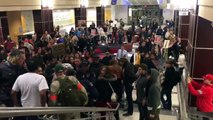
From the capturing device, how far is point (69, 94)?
3660mm

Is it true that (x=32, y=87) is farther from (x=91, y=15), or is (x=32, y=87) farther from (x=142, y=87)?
(x=91, y=15)

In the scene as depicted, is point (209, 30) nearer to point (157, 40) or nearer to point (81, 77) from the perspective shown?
point (81, 77)

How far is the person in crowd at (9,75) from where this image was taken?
452cm

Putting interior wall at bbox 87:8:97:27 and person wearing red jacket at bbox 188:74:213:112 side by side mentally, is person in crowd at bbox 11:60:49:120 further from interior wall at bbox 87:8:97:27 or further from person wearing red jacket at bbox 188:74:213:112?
interior wall at bbox 87:8:97:27

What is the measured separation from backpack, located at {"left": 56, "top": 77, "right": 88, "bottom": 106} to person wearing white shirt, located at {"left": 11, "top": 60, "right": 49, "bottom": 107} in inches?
11.4

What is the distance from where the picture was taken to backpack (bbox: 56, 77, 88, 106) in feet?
12.0

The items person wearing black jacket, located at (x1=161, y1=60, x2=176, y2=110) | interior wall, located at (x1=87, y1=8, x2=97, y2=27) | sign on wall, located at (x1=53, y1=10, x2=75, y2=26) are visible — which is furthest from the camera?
interior wall, located at (x1=87, y1=8, x2=97, y2=27)

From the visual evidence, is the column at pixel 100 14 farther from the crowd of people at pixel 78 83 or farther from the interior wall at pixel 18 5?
the crowd of people at pixel 78 83

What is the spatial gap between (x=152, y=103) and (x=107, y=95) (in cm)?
95

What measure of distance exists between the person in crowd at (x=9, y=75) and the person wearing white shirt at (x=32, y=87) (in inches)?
30.0

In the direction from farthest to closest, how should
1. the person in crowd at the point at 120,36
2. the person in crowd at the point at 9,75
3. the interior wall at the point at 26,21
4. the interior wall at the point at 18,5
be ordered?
the person in crowd at the point at 120,36
the interior wall at the point at 26,21
the interior wall at the point at 18,5
the person in crowd at the point at 9,75

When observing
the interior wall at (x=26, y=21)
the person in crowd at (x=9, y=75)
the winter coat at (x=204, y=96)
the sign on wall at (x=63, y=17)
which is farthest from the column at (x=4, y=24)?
the winter coat at (x=204, y=96)

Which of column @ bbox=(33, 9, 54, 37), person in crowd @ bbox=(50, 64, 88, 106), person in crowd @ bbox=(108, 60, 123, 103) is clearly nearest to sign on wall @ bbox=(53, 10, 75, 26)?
column @ bbox=(33, 9, 54, 37)

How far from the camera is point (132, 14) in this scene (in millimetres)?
35000
